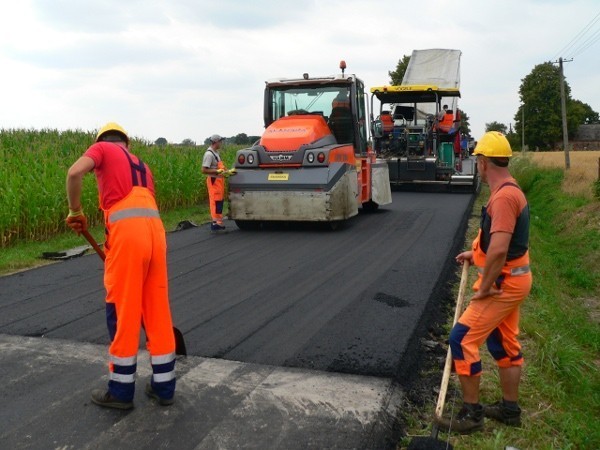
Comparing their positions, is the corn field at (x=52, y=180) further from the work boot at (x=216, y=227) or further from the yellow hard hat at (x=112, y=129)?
the yellow hard hat at (x=112, y=129)

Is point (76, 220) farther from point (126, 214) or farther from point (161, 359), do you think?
point (161, 359)

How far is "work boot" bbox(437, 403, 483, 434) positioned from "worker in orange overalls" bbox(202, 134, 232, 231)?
300 inches

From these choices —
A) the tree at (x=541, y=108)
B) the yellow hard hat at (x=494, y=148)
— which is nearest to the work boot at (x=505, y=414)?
the yellow hard hat at (x=494, y=148)

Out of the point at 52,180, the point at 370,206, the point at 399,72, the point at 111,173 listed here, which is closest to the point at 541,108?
the point at 399,72

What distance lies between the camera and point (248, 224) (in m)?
11.1

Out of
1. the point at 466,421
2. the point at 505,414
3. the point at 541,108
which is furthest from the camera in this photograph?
the point at 541,108

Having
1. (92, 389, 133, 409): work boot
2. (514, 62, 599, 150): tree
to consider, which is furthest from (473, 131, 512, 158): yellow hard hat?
(514, 62, 599, 150): tree

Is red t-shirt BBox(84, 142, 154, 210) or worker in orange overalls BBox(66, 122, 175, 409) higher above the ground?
red t-shirt BBox(84, 142, 154, 210)

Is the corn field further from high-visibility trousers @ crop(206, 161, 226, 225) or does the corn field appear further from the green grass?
the green grass

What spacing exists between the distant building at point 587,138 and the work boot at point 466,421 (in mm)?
83297

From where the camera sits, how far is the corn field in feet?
32.9

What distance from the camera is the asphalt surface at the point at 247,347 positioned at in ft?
11.4

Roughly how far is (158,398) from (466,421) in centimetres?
187

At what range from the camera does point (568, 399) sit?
4277 mm
